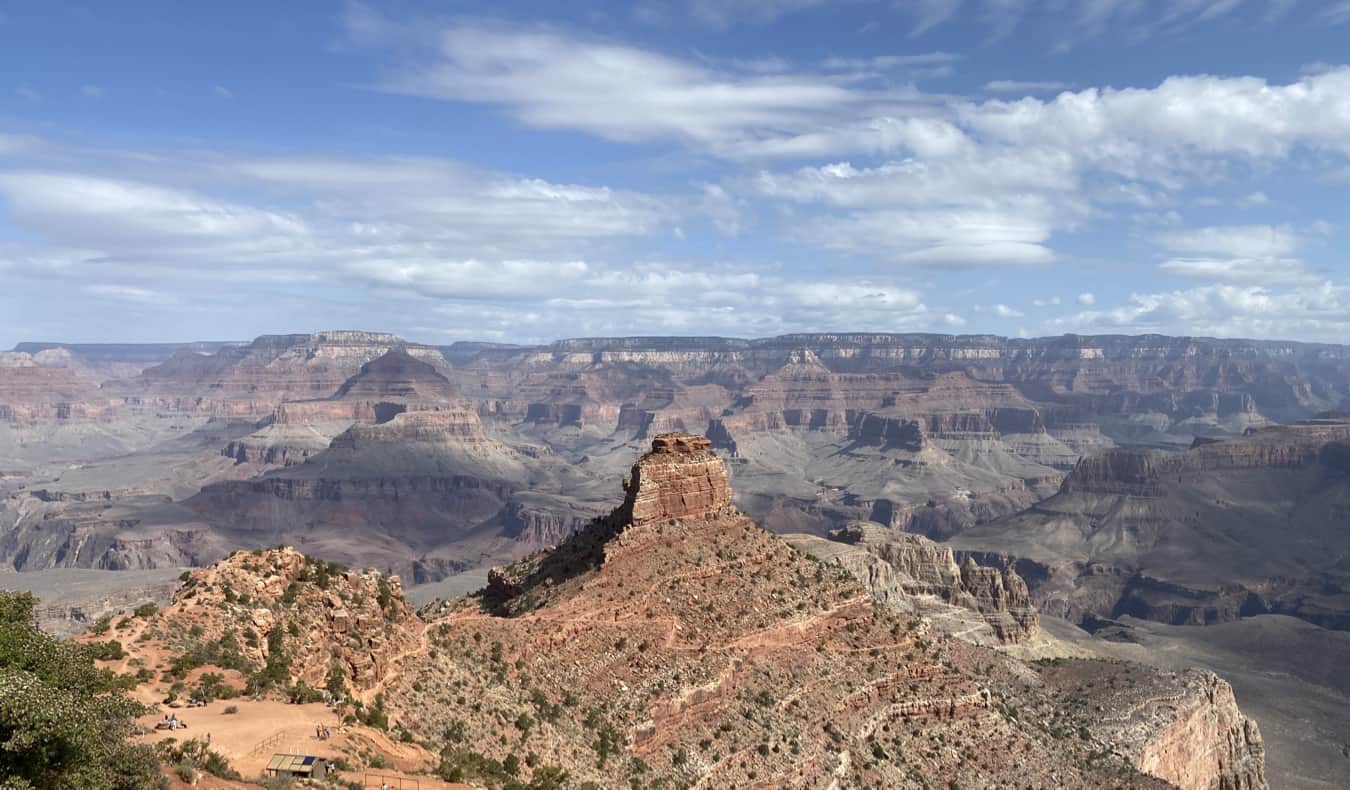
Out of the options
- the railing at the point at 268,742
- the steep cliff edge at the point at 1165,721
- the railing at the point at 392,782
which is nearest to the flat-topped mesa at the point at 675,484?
the railing at the point at 392,782

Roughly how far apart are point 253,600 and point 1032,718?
5595 cm

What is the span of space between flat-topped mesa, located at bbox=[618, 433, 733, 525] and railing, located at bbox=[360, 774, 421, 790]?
29.9 metres

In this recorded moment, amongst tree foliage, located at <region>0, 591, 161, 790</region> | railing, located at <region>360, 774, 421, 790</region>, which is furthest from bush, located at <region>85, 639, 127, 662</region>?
railing, located at <region>360, 774, 421, 790</region>

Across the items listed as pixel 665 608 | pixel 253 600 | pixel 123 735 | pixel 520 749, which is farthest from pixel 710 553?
pixel 123 735

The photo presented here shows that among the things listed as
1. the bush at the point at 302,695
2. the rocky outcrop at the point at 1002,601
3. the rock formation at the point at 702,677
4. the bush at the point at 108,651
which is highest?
the bush at the point at 108,651

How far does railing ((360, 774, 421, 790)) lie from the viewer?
32312mm

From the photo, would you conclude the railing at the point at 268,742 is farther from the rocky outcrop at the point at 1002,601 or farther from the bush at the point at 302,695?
the rocky outcrop at the point at 1002,601

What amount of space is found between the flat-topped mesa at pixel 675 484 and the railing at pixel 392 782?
29.9 metres

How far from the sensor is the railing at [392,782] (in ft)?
106

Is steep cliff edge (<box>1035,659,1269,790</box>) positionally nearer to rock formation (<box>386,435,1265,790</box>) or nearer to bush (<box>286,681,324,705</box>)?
rock formation (<box>386,435,1265,790</box>)

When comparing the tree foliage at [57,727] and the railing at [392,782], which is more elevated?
the tree foliage at [57,727]

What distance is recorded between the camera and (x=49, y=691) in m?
24.5

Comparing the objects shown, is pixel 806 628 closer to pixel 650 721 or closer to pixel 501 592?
pixel 650 721

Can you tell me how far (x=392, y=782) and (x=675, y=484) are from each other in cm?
3423
